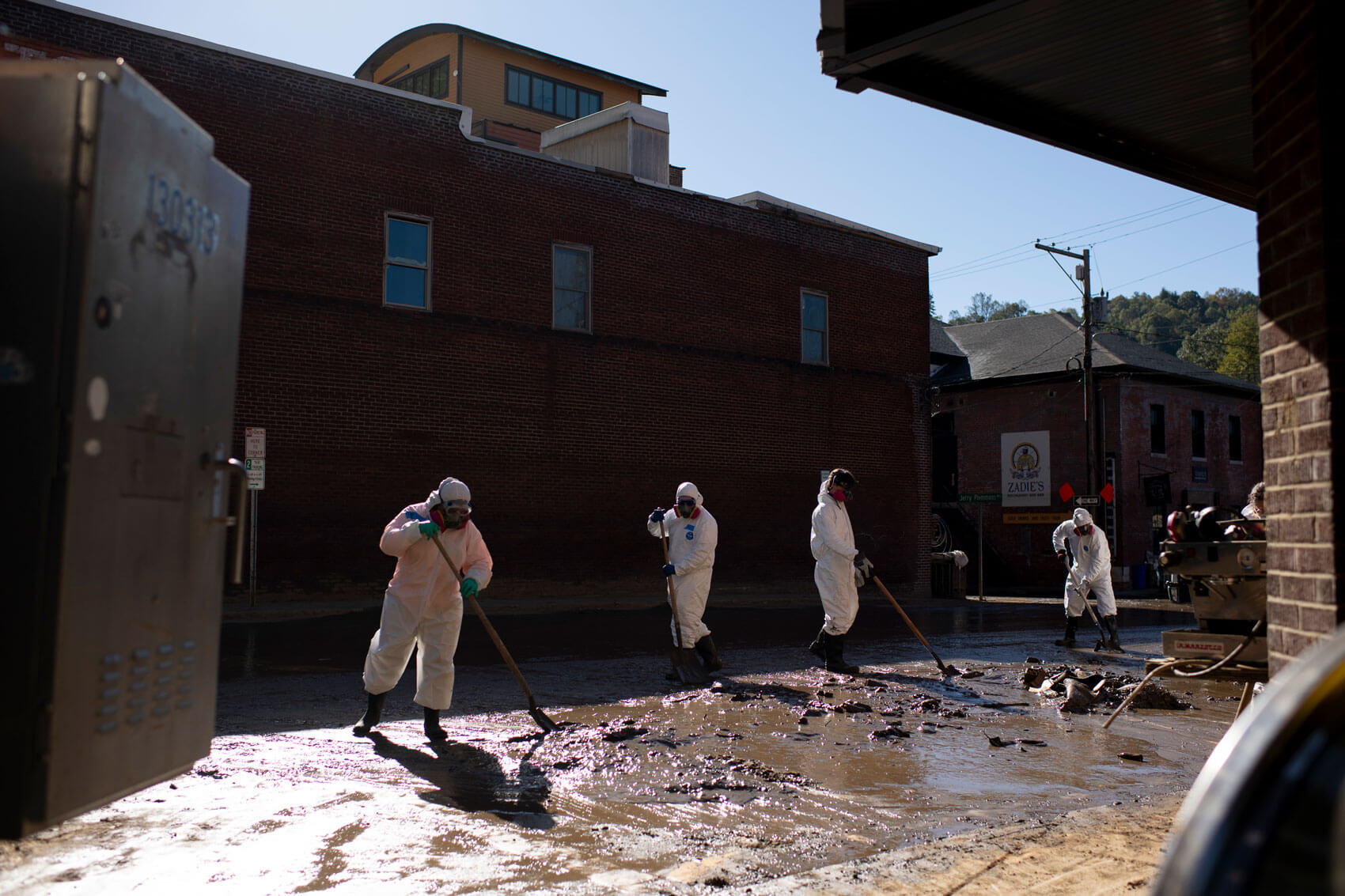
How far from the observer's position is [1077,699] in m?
9.50

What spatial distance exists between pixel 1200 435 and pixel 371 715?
3613 centimetres

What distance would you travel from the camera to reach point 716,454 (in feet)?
75.0

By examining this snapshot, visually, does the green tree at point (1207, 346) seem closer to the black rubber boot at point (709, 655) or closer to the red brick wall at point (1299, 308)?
the black rubber boot at point (709, 655)

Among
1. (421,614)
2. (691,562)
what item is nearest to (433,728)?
(421,614)

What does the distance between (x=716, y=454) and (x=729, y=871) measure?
1831 centimetres

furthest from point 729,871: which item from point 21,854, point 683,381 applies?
point 683,381

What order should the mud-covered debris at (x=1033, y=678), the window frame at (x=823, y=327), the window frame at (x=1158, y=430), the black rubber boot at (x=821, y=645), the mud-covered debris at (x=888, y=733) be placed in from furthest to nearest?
1. the window frame at (x=1158, y=430)
2. the window frame at (x=823, y=327)
3. the black rubber boot at (x=821, y=645)
4. the mud-covered debris at (x=1033, y=678)
5. the mud-covered debris at (x=888, y=733)

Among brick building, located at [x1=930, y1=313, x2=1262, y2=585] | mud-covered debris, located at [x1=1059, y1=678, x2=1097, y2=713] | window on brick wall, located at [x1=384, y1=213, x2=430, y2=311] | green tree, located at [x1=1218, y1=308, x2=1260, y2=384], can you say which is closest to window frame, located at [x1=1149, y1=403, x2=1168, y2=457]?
brick building, located at [x1=930, y1=313, x2=1262, y2=585]

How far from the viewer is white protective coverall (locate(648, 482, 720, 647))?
10828 millimetres

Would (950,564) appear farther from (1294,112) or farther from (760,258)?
(1294,112)

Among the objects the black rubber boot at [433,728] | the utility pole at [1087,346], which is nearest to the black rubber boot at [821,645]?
the black rubber boot at [433,728]

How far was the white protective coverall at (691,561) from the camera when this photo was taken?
35.5ft

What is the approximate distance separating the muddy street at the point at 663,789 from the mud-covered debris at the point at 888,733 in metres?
0.03

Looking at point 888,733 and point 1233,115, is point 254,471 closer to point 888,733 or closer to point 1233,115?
point 888,733
